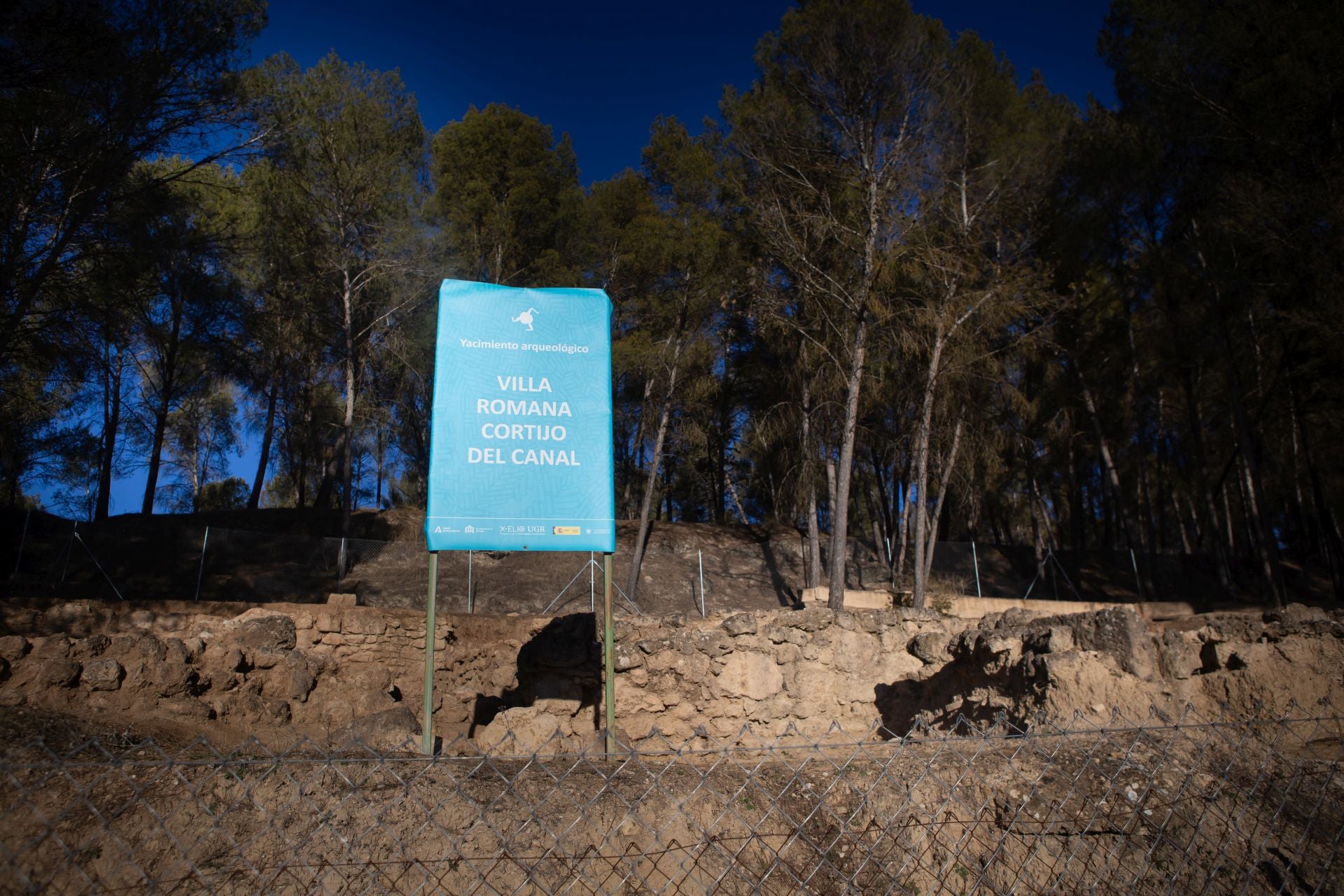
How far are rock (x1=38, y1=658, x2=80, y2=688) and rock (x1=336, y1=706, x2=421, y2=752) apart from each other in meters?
1.89

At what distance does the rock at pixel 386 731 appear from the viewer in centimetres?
538

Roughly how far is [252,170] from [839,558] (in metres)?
17.9

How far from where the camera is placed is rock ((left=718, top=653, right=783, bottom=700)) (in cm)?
737

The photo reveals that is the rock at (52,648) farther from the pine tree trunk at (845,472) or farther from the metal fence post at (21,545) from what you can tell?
the pine tree trunk at (845,472)

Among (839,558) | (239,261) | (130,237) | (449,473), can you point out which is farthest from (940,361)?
(239,261)

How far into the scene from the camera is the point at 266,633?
7.48 meters

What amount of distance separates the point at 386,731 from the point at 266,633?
233 cm

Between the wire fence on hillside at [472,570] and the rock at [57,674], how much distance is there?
5.74 metres

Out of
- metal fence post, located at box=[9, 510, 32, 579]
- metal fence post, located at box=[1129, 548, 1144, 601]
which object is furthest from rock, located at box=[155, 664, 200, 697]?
metal fence post, located at box=[1129, 548, 1144, 601]

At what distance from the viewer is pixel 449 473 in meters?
5.48

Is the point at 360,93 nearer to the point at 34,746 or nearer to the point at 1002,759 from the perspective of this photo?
the point at 34,746

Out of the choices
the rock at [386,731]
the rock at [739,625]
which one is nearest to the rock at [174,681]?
the rock at [386,731]

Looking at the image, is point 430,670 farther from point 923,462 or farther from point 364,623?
point 923,462

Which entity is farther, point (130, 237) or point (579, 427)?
point (130, 237)
